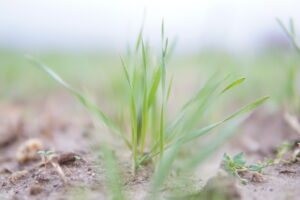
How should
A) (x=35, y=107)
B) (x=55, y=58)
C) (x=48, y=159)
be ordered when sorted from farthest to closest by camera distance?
(x=55, y=58) < (x=35, y=107) < (x=48, y=159)

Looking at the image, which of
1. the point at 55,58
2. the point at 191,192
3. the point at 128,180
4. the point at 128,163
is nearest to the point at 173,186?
the point at 191,192

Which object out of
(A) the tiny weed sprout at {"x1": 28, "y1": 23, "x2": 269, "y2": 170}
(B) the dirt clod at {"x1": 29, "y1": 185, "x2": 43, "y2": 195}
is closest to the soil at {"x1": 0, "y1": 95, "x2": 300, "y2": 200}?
(B) the dirt clod at {"x1": 29, "y1": 185, "x2": 43, "y2": 195}

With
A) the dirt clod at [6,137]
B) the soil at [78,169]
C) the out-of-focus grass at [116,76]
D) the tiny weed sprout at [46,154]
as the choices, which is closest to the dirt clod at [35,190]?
the soil at [78,169]

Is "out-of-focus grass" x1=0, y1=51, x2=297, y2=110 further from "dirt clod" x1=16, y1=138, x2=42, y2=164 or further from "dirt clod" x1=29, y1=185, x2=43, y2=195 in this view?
"dirt clod" x1=29, y1=185, x2=43, y2=195

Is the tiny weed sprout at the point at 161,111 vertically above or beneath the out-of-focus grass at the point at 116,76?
above

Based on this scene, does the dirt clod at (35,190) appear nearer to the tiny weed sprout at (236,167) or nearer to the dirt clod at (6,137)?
the tiny weed sprout at (236,167)

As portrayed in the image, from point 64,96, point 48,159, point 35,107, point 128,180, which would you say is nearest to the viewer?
point 128,180

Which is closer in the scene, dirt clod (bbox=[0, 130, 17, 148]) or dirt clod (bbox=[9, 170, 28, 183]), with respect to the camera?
dirt clod (bbox=[9, 170, 28, 183])

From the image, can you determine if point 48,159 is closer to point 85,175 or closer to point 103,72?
point 85,175
